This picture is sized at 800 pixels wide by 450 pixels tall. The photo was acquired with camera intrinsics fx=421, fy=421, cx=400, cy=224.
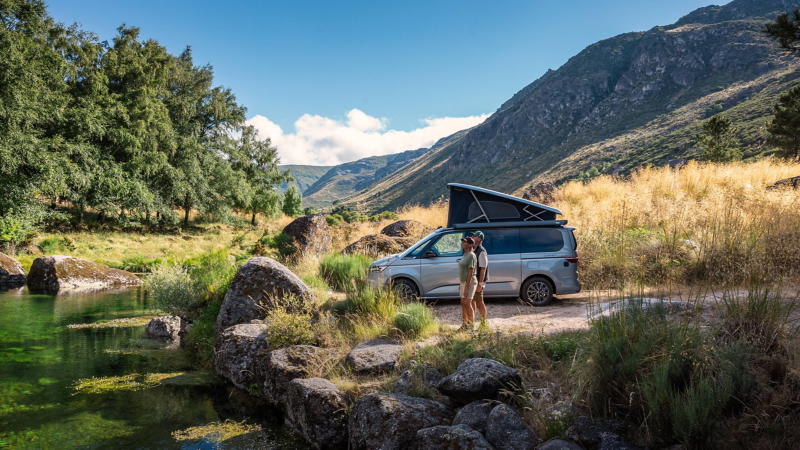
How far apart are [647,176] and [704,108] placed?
67.0m

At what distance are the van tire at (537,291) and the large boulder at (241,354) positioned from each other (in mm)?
5893

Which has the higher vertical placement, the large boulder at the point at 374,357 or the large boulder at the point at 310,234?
the large boulder at the point at 310,234

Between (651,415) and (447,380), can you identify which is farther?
(447,380)

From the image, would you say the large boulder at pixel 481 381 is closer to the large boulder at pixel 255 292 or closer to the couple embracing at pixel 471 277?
the couple embracing at pixel 471 277

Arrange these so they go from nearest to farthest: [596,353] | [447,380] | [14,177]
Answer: [596,353] < [447,380] < [14,177]

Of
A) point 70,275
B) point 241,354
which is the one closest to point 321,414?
point 241,354

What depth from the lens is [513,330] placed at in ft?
22.9

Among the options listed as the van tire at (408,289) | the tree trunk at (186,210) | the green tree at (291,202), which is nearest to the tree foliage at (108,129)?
the tree trunk at (186,210)

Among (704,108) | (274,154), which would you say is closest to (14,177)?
(274,154)

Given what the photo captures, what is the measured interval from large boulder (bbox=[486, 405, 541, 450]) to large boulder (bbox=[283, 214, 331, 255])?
39.0 ft

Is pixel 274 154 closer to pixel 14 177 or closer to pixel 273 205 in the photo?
pixel 273 205

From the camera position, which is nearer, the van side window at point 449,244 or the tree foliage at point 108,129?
the van side window at point 449,244

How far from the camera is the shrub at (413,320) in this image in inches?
305

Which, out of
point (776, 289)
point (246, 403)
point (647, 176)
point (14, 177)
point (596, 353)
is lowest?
point (246, 403)
